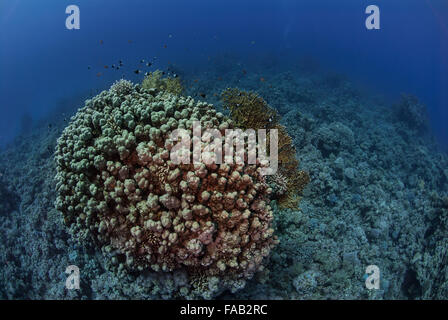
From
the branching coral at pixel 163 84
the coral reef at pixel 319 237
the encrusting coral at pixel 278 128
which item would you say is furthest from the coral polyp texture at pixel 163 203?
the branching coral at pixel 163 84

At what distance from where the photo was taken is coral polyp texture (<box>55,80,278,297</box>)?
12.8 feet

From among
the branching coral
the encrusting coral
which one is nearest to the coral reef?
the encrusting coral

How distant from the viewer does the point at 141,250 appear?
402cm

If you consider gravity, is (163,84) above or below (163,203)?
above

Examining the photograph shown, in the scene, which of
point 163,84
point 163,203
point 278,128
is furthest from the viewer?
point 163,84

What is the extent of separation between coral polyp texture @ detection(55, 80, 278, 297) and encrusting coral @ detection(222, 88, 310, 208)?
1831 millimetres

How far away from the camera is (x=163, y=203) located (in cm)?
388

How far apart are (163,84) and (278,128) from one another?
378cm

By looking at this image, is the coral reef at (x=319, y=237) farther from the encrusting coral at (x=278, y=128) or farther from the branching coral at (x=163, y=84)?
the branching coral at (x=163, y=84)

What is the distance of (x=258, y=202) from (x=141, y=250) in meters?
2.01

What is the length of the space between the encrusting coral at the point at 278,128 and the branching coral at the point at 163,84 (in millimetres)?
1841

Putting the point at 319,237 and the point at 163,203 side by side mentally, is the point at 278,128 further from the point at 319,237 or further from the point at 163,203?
the point at 163,203

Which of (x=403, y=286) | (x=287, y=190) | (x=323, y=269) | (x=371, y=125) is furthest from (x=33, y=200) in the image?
(x=371, y=125)

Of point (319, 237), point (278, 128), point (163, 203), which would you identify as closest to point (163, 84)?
point (278, 128)
